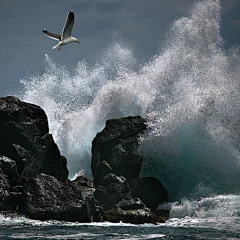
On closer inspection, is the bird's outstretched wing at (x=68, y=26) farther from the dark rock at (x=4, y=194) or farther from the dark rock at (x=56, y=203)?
the dark rock at (x=4, y=194)

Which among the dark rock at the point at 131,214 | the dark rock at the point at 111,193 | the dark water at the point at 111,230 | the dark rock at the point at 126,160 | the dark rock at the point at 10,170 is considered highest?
the dark rock at the point at 126,160

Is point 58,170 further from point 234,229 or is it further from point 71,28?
point 234,229

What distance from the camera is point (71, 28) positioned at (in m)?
9.82

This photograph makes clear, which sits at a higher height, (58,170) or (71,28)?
(71,28)

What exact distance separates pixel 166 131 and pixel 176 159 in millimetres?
1321

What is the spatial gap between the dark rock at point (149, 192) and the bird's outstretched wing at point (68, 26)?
594 cm

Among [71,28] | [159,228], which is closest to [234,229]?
[159,228]

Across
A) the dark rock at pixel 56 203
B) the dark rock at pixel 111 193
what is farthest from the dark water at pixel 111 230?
the dark rock at pixel 111 193

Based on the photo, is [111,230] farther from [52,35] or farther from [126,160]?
[52,35]

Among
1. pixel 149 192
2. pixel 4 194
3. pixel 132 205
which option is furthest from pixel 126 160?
pixel 4 194

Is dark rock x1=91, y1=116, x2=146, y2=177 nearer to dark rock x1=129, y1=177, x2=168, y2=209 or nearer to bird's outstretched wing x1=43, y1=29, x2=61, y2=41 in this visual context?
dark rock x1=129, y1=177, x2=168, y2=209

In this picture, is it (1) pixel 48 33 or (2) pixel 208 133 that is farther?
(2) pixel 208 133

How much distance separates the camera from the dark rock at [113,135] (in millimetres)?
12508

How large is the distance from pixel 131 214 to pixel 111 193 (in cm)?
238
